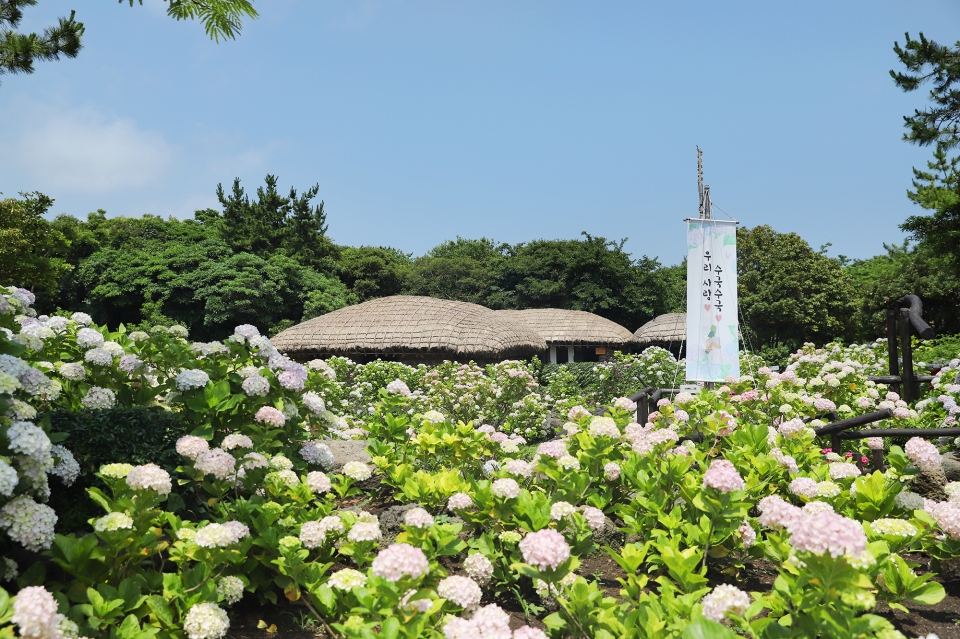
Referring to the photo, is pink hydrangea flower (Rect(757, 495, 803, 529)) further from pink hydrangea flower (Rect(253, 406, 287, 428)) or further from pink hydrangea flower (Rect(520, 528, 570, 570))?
pink hydrangea flower (Rect(253, 406, 287, 428))

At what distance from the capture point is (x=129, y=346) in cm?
403

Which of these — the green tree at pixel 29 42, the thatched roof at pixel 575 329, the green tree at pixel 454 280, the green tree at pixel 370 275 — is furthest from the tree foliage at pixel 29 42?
the green tree at pixel 454 280

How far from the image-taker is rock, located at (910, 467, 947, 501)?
3586 mm

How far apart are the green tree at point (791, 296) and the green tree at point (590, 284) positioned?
24.7 ft

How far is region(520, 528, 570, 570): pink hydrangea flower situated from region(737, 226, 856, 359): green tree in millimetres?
22312

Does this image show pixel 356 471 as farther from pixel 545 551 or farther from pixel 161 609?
pixel 545 551

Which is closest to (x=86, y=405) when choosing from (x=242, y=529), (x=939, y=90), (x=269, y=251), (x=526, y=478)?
(x=242, y=529)

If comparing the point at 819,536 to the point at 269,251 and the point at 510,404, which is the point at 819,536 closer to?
the point at 510,404

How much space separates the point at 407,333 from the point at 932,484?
528 inches

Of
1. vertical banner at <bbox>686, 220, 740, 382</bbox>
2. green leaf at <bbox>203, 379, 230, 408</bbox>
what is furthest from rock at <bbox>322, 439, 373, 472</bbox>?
vertical banner at <bbox>686, 220, 740, 382</bbox>

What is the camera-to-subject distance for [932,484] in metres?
3.62

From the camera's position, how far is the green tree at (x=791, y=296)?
22781 millimetres

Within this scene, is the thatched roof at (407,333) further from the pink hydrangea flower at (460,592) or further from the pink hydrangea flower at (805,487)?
the pink hydrangea flower at (460,592)

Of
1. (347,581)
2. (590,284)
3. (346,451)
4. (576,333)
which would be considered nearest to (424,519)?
(347,581)
